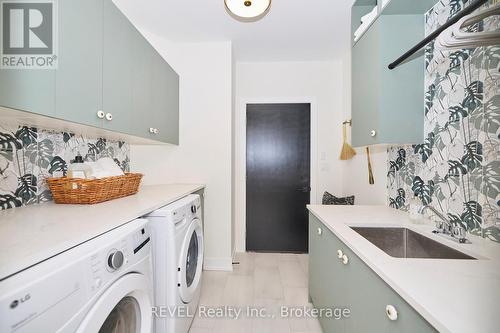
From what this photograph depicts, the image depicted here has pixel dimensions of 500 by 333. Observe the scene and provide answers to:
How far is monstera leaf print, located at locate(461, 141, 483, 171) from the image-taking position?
104 cm

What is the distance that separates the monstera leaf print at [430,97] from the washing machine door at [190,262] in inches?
64.2

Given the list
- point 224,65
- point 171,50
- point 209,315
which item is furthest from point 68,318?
point 171,50

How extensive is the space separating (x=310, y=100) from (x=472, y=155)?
6.63 feet

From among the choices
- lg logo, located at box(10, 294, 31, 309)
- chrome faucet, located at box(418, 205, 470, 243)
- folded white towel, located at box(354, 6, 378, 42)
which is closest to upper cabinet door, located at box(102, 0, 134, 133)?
lg logo, located at box(10, 294, 31, 309)

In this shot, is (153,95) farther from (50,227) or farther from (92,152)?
(50,227)

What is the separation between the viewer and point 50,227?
→ 0.84m

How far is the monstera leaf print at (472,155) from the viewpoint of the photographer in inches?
40.9

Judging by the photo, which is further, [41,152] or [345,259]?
[41,152]

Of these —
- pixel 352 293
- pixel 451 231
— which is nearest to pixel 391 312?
pixel 352 293

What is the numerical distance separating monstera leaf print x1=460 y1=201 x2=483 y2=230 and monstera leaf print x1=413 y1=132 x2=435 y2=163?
0.38 meters

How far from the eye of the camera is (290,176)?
2.91 metres

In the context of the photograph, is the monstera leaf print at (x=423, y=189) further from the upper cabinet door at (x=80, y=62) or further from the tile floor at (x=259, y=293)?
the upper cabinet door at (x=80, y=62)

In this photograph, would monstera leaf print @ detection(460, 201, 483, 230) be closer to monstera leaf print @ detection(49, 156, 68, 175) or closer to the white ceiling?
the white ceiling

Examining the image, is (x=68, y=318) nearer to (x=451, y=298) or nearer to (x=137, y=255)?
(x=137, y=255)
